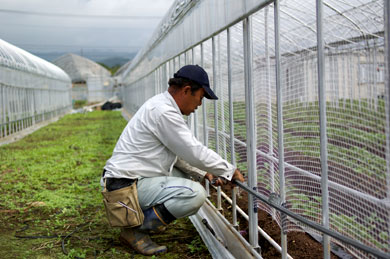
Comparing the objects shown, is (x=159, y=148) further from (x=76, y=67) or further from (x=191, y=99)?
(x=76, y=67)

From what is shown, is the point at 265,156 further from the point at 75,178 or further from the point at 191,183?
the point at 75,178

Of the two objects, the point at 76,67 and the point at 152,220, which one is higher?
the point at 76,67

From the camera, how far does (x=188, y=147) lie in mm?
3264


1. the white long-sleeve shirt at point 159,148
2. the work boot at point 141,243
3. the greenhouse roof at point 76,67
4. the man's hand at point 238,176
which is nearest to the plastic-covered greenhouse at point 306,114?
the man's hand at point 238,176

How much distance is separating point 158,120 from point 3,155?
294 inches

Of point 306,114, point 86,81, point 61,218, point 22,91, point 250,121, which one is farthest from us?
point 86,81

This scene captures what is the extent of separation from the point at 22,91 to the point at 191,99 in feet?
50.3

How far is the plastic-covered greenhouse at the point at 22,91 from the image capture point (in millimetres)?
13820

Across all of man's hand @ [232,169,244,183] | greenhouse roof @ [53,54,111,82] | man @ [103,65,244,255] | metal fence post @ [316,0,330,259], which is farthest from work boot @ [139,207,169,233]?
greenhouse roof @ [53,54,111,82]

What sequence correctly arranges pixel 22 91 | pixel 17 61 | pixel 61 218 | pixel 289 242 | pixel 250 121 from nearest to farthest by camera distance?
1. pixel 250 121
2. pixel 289 242
3. pixel 61 218
4. pixel 17 61
5. pixel 22 91

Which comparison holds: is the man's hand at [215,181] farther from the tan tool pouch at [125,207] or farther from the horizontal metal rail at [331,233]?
the tan tool pouch at [125,207]

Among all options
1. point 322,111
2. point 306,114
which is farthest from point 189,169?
point 322,111

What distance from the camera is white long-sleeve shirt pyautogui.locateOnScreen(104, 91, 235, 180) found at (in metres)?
3.25

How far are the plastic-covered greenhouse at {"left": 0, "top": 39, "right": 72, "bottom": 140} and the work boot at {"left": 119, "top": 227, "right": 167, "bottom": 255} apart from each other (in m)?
10.8
